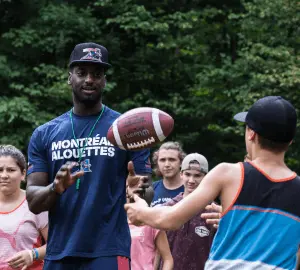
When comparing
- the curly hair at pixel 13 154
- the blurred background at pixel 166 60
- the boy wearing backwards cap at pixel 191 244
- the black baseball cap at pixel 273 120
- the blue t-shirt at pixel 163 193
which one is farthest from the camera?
the blurred background at pixel 166 60

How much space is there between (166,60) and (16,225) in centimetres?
1643

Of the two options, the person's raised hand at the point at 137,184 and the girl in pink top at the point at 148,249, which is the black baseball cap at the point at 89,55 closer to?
the person's raised hand at the point at 137,184

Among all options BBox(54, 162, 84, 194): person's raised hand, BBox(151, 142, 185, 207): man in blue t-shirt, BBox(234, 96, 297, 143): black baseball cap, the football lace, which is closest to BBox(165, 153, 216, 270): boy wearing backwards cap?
BBox(151, 142, 185, 207): man in blue t-shirt

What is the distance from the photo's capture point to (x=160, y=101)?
2288 cm

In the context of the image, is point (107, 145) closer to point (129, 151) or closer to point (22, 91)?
point (129, 151)

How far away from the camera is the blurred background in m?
21.4

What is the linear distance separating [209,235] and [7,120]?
470 inches

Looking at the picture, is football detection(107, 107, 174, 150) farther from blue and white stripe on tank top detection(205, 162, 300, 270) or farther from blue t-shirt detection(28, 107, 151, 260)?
blue and white stripe on tank top detection(205, 162, 300, 270)

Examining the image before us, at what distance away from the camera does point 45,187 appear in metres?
5.86

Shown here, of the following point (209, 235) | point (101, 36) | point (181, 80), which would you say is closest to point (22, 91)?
point (101, 36)

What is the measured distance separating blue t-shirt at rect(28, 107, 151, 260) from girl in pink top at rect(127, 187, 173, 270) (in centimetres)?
209

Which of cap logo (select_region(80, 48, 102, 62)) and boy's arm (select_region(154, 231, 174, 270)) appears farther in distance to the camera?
boy's arm (select_region(154, 231, 174, 270))

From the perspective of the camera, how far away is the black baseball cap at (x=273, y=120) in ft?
15.4

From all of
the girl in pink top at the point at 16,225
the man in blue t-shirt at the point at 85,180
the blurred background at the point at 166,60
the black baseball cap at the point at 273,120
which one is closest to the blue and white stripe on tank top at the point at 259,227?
the black baseball cap at the point at 273,120
